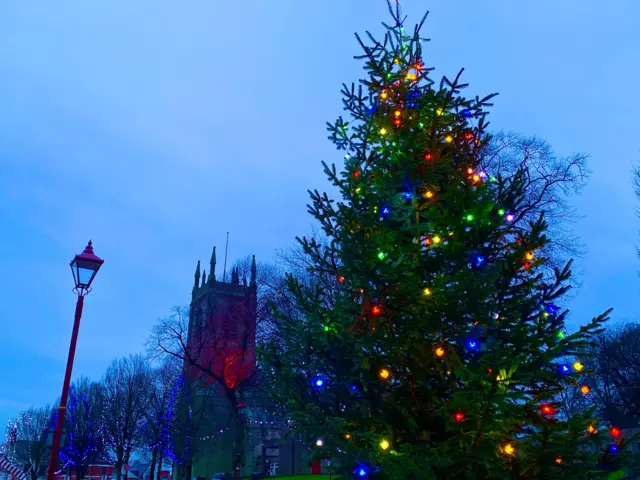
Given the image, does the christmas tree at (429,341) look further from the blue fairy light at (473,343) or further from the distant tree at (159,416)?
the distant tree at (159,416)

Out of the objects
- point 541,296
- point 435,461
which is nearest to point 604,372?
point 541,296

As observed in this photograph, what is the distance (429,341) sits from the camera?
21.2 feet

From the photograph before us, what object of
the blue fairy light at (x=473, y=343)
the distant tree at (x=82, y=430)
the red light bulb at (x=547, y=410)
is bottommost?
the red light bulb at (x=547, y=410)

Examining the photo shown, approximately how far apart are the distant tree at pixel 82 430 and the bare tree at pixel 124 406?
4.13 ft

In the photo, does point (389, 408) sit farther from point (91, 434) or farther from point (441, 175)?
point (91, 434)

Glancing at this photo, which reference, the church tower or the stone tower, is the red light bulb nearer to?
the church tower

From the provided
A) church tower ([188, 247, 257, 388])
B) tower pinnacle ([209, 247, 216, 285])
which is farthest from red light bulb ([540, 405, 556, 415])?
tower pinnacle ([209, 247, 216, 285])

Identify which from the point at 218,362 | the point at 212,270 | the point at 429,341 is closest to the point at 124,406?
the point at 218,362

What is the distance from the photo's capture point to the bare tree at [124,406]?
132ft

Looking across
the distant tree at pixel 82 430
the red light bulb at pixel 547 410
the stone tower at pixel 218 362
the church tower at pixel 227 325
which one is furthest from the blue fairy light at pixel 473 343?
the distant tree at pixel 82 430

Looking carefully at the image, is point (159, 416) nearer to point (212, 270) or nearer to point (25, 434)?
point (25, 434)

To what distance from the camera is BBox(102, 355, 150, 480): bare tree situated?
40.2m

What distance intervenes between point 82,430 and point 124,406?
4189mm

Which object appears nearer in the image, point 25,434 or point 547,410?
→ point 547,410
